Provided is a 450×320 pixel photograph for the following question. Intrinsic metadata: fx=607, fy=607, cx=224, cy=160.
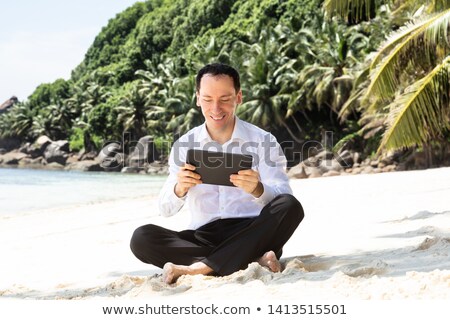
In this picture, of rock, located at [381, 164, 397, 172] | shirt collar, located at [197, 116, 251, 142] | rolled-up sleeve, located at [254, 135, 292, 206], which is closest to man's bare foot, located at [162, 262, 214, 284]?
rolled-up sleeve, located at [254, 135, 292, 206]

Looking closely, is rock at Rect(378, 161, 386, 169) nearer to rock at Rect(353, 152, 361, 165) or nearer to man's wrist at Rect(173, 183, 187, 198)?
rock at Rect(353, 152, 361, 165)

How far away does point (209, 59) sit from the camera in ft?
138

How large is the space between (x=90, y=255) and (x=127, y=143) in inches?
1892

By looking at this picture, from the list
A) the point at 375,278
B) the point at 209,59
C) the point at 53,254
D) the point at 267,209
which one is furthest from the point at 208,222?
the point at 209,59

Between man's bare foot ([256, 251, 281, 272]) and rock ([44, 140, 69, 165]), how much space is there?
5565cm

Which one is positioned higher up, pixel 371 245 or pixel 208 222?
pixel 208 222

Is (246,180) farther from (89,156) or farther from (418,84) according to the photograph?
(89,156)

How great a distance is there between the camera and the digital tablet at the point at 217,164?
372cm

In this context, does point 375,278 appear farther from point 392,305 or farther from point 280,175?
point 280,175

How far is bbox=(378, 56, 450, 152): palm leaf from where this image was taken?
28.6ft

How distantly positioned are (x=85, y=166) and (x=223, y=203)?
50.8m

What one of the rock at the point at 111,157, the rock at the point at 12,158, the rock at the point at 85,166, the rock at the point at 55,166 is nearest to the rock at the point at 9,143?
the rock at the point at 12,158

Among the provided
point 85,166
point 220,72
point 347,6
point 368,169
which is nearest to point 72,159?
point 85,166

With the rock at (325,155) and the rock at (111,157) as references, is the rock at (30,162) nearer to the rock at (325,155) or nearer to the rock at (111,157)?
the rock at (111,157)
